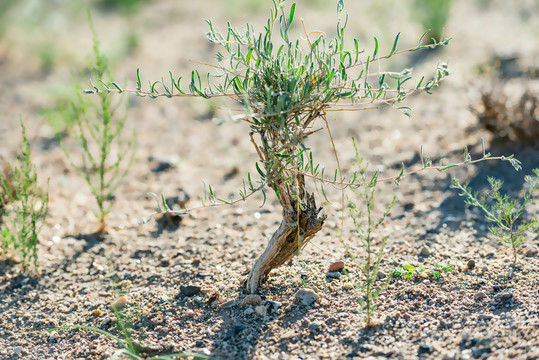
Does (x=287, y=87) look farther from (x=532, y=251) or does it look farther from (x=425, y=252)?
(x=532, y=251)

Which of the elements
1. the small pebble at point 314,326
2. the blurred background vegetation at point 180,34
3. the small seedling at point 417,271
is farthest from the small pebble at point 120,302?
the blurred background vegetation at point 180,34

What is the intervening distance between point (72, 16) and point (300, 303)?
8.41 m

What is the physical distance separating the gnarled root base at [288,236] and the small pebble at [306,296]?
20 centimetres

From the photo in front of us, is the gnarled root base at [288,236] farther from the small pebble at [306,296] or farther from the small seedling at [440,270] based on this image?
the small seedling at [440,270]

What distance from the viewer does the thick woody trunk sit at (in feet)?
9.24

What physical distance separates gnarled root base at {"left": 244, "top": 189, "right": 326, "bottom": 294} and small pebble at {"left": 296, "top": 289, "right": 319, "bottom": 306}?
0.66 ft

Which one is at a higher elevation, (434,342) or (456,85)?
(456,85)

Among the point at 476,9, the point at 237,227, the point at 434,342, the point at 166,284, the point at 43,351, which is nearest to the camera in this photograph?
the point at 434,342

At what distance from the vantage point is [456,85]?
6125 mm

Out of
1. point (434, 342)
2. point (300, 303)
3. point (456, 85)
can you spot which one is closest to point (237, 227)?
point (300, 303)

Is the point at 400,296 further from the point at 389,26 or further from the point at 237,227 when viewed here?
the point at 389,26

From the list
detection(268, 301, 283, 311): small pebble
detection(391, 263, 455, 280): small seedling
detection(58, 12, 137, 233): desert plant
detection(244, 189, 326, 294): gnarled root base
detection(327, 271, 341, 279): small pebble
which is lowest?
detection(268, 301, 283, 311): small pebble

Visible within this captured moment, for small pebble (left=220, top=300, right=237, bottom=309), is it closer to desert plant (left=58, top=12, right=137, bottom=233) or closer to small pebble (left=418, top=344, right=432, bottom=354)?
small pebble (left=418, top=344, right=432, bottom=354)

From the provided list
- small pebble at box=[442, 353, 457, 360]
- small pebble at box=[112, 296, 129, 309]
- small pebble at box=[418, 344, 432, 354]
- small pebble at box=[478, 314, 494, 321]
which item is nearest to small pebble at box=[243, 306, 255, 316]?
small pebble at box=[112, 296, 129, 309]
